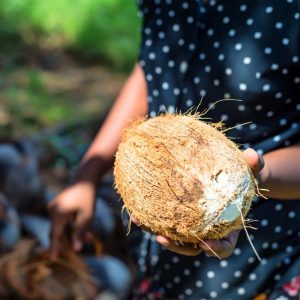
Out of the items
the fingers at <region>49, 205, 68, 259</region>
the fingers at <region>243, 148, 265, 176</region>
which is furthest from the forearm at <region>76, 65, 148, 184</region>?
the fingers at <region>243, 148, 265, 176</region>

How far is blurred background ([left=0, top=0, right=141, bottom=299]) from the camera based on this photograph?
2.71 m

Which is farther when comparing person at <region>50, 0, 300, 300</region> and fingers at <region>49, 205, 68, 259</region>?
fingers at <region>49, 205, 68, 259</region>

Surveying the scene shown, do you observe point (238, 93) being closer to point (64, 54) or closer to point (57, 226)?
point (57, 226)

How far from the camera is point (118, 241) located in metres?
2.65

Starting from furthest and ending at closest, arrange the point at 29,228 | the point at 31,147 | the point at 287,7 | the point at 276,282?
the point at 31,147, the point at 29,228, the point at 276,282, the point at 287,7

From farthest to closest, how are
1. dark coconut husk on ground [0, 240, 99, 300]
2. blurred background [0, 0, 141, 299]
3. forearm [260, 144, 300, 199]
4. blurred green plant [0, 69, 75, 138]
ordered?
blurred green plant [0, 69, 75, 138], blurred background [0, 0, 141, 299], dark coconut husk on ground [0, 240, 99, 300], forearm [260, 144, 300, 199]

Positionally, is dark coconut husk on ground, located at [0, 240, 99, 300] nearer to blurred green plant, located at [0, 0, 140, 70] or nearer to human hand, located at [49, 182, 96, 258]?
human hand, located at [49, 182, 96, 258]

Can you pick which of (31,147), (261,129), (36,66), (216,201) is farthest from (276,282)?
(36,66)

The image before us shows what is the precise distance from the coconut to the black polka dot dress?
292 mm

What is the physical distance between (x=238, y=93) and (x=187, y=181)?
404 mm

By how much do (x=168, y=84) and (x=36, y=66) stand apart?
260 cm

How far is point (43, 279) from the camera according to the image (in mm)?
2336

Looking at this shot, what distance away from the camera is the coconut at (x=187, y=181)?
1226 millimetres

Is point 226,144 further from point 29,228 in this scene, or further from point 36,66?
point 36,66
